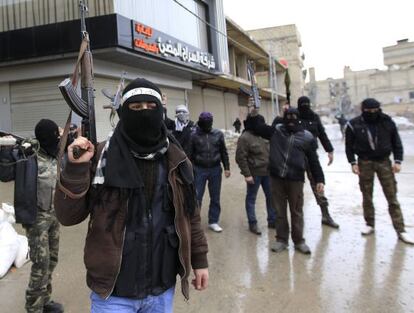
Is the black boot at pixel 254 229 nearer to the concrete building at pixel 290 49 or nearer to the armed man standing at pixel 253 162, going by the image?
the armed man standing at pixel 253 162

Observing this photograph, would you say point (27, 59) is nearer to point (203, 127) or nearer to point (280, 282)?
point (203, 127)

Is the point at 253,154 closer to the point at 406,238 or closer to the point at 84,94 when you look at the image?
the point at 406,238

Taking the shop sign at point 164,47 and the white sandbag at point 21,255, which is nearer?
the white sandbag at point 21,255

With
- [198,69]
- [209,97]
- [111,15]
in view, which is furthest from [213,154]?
[209,97]

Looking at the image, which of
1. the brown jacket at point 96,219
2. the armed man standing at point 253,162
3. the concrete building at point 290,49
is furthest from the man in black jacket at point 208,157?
the concrete building at point 290,49

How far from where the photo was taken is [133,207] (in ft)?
6.36

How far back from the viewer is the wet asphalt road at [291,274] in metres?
3.54

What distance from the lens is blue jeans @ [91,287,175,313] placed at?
1.92 meters

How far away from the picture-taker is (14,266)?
15.2ft

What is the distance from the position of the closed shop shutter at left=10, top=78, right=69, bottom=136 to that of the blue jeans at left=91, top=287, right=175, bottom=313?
10.7 meters

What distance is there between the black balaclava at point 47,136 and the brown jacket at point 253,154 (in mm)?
3018

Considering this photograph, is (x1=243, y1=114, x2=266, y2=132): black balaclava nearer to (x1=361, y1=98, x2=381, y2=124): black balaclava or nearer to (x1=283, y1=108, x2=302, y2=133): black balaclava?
(x1=283, y1=108, x2=302, y2=133): black balaclava

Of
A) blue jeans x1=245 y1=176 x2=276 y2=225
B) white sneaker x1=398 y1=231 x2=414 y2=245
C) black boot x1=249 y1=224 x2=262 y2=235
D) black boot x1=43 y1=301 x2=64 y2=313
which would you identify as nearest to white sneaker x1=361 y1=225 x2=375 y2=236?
white sneaker x1=398 y1=231 x2=414 y2=245

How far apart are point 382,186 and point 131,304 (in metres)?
4.44
